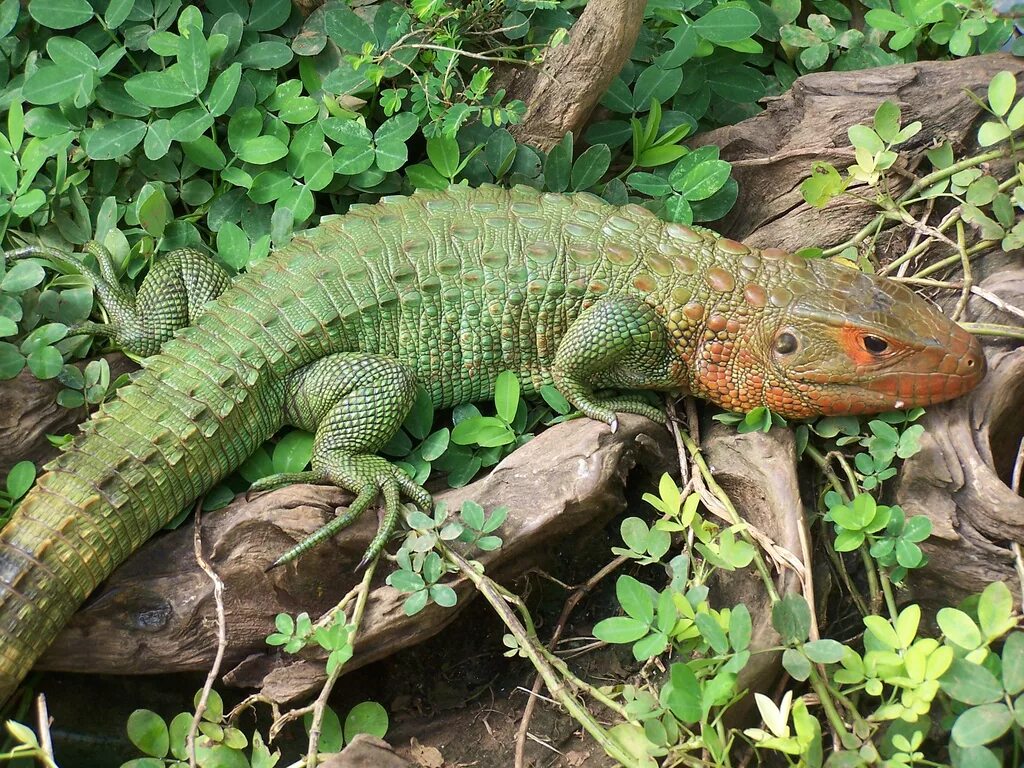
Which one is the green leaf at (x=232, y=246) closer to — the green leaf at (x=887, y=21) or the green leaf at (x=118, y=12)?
the green leaf at (x=118, y=12)

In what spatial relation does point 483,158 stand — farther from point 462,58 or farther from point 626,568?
point 626,568

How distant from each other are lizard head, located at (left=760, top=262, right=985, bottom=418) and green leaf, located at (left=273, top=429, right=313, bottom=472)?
1.92m

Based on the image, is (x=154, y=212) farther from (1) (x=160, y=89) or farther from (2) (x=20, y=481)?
(2) (x=20, y=481)

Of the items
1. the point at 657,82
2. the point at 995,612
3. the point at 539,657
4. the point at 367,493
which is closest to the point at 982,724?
the point at 995,612

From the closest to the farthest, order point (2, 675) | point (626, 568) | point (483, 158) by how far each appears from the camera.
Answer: point (2, 675), point (626, 568), point (483, 158)

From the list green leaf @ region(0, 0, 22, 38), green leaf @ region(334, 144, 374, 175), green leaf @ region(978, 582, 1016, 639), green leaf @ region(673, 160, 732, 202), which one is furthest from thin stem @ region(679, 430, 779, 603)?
green leaf @ region(0, 0, 22, 38)

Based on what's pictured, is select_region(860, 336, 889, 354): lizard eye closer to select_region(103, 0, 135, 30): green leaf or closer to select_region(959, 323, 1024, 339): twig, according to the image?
select_region(959, 323, 1024, 339): twig

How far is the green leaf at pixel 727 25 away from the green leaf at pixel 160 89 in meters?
2.49

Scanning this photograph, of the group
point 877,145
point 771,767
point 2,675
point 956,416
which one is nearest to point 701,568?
point 771,767

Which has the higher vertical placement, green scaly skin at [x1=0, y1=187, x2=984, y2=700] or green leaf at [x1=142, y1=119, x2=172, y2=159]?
green leaf at [x1=142, y1=119, x2=172, y2=159]

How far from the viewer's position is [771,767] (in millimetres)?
2975

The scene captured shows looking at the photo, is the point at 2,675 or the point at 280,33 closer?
the point at 2,675

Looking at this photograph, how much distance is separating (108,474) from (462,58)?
251cm

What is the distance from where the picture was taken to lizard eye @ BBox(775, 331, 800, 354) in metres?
3.54
